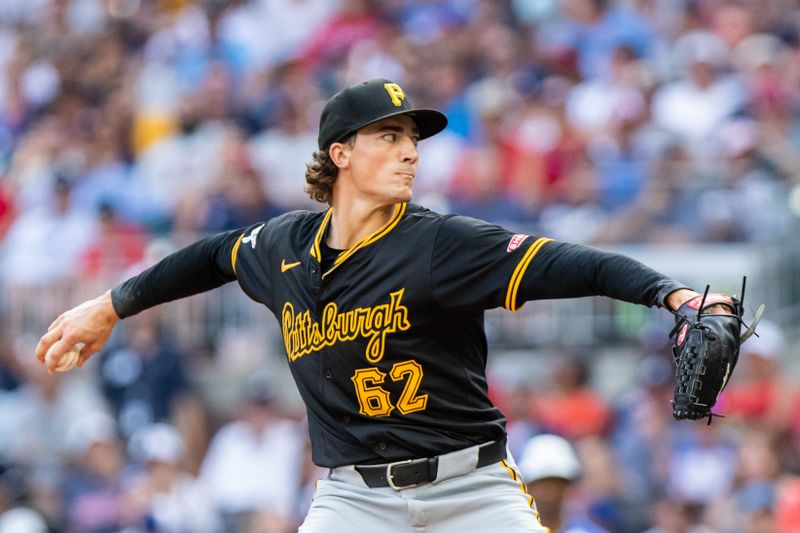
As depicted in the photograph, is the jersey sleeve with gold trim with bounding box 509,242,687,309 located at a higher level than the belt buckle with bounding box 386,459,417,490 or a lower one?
higher

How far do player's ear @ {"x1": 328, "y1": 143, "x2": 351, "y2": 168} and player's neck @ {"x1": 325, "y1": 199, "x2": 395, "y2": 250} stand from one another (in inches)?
5.3

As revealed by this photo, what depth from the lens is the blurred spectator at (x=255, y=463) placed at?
10031 mm

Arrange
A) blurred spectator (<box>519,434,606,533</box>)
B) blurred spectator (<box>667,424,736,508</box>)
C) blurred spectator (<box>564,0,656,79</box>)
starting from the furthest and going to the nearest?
blurred spectator (<box>564,0,656,79</box>) < blurred spectator (<box>667,424,736,508</box>) < blurred spectator (<box>519,434,606,533</box>)

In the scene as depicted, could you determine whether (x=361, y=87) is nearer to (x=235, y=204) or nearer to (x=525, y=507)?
(x=525, y=507)

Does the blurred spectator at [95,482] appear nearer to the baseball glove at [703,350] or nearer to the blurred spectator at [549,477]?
the blurred spectator at [549,477]

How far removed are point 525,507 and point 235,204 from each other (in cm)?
695

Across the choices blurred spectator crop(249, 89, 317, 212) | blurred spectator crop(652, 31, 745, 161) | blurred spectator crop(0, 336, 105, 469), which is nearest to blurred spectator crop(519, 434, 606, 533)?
blurred spectator crop(652, 31, 745, 161)

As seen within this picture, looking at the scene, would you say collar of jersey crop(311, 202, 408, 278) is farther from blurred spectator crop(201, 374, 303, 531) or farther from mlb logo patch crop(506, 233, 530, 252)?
blurred spectator crop(201, 374, 303, 531)

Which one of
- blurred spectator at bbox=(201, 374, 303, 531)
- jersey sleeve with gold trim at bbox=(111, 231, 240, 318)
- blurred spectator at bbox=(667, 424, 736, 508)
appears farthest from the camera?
blurred spectator at bbox=(201, 374, 303, 531)

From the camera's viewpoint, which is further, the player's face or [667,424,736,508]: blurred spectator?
[667,424,736,508]: blurred spectator

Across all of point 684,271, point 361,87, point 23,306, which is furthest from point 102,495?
point 361,87

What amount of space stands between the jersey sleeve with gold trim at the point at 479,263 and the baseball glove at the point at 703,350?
2.04 ft

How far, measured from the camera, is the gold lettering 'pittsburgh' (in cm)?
486

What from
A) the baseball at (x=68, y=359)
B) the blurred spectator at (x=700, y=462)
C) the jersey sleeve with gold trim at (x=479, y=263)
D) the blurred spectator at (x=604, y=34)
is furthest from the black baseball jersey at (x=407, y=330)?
the blurred spectator at (x=604, y=34)
